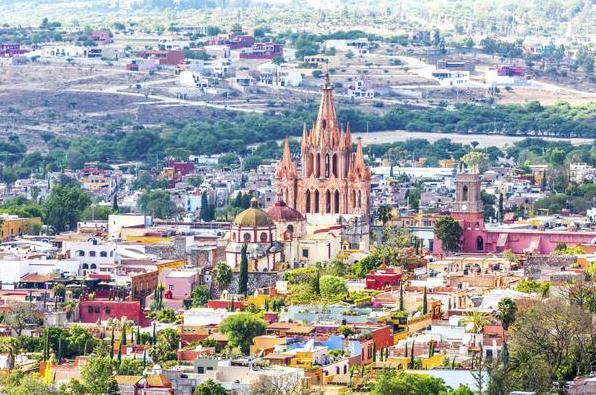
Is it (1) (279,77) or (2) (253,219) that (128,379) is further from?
(1) (279,77)

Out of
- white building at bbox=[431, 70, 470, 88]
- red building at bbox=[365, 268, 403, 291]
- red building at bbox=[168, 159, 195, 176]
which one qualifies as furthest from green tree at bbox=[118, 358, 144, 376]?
white building at bbox=[431, 70, 470, 88]

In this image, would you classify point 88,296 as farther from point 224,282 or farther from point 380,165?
point 380,165

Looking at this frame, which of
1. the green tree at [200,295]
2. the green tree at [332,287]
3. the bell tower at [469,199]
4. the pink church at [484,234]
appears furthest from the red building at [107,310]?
the bell tower at [469,199]

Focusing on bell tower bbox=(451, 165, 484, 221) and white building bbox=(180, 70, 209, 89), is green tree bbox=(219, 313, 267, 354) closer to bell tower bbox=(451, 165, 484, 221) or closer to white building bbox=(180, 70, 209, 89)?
bell tower bbox=(451, 165, 484, 221)

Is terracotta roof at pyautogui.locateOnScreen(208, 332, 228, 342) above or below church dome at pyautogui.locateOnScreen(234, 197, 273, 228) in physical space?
above

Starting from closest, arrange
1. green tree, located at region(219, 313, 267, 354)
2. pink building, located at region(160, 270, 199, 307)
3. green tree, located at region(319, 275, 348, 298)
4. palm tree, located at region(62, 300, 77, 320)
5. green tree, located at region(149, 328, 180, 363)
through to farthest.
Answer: green tree, located at region(149, 328, 180, 363)
green tree, located at region(219, 313, 267, 354)
palm tree, located at region(62, 300, 77, 320)
green tree, located at region(319, 275, 348, 298)
pink building, located at region(160, 270, 199, 307)

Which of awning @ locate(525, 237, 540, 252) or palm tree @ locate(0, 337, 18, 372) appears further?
awning @ locate(525, 237, 540, 252)

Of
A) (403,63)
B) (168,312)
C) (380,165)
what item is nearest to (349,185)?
(168,312)
